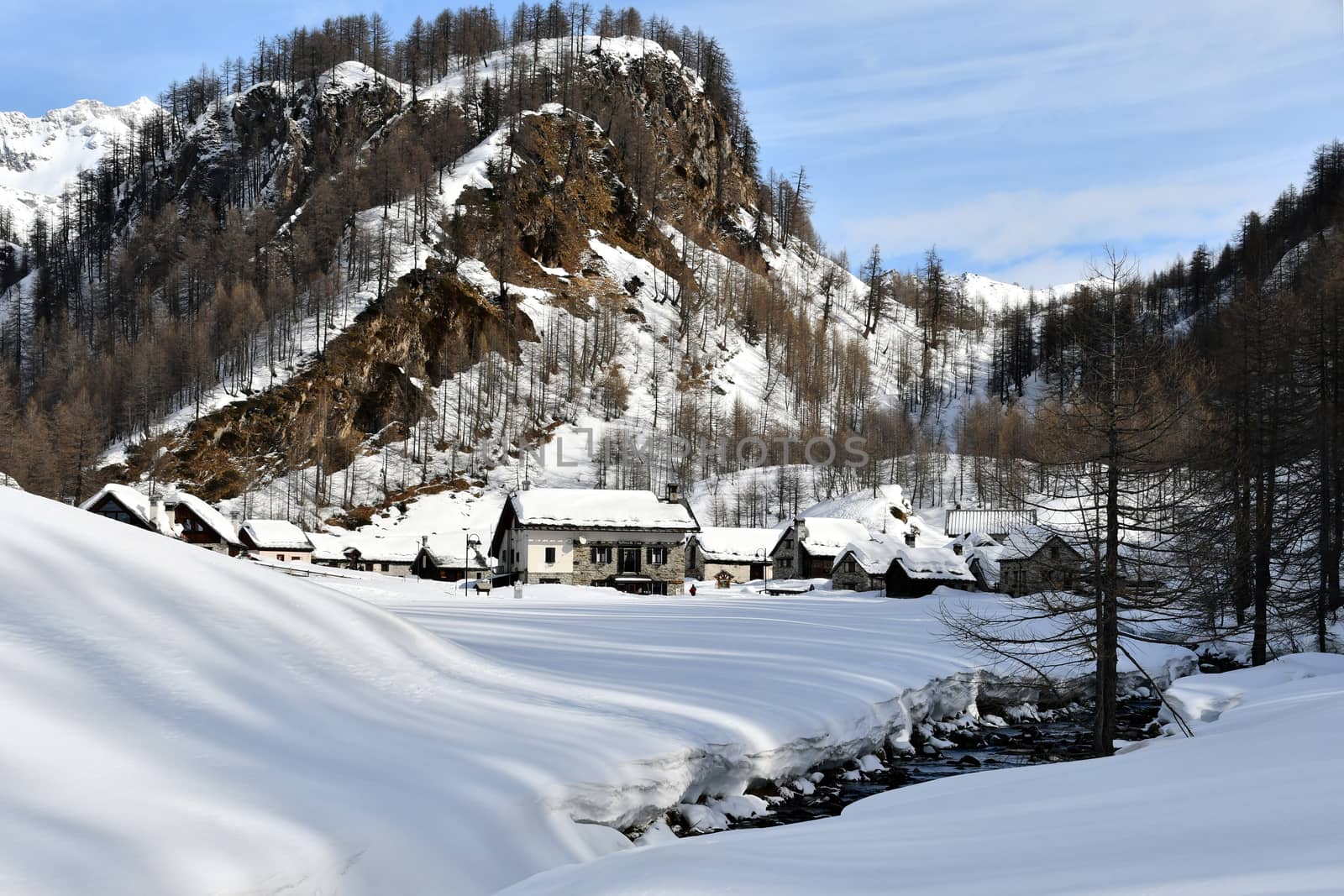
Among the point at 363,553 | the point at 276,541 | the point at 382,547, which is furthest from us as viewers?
the point at 382,547

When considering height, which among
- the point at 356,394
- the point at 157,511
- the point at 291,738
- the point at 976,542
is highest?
the point at 356,394

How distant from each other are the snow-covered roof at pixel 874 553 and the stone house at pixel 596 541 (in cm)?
1360

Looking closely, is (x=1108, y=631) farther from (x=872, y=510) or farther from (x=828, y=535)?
(x=872, y=510)

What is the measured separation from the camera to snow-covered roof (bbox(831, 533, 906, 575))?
240ft

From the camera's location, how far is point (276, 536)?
8044 centimetres

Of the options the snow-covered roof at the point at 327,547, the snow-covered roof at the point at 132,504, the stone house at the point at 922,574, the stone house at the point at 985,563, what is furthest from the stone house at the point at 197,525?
the stone house at the point at 985,563

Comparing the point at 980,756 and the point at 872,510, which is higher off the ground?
the point at 872,510

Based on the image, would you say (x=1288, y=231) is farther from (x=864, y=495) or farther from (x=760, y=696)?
(x=760, y=696)

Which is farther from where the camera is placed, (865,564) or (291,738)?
(865,564)

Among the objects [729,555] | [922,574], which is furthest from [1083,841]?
[729,555]

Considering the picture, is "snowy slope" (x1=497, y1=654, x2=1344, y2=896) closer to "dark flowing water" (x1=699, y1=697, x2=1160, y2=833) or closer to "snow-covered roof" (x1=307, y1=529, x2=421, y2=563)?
"dark flowing water" (x1=699, y1=697, x2=1160, y2=833)

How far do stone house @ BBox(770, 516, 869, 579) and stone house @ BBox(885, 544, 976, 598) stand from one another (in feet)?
39.2

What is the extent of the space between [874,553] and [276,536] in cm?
5133

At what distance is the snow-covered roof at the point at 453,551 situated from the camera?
81.9 metres
